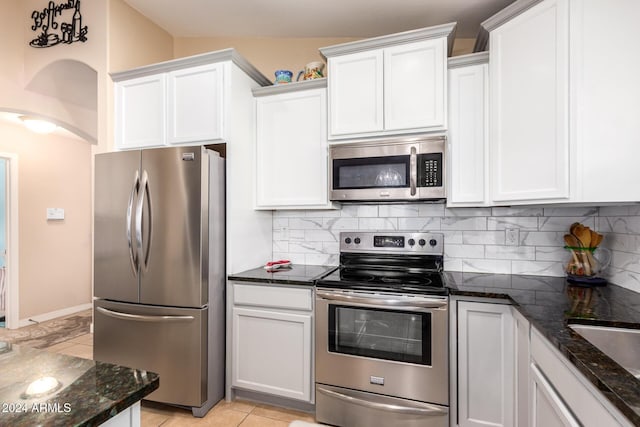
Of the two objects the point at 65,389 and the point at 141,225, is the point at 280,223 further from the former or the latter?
the point at 65,389

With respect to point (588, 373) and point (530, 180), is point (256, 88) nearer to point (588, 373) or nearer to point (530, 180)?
point (530, 180)

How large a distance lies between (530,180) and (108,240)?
272 cm

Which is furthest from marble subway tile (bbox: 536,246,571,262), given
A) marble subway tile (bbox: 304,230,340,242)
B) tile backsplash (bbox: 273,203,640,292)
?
marble subway tile (bbox: 304,230,340,242)

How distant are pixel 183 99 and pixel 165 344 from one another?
174 centimetres

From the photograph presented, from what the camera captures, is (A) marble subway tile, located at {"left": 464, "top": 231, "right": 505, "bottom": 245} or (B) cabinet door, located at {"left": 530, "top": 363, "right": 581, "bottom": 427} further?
(A) marble subway tile, located at {"left": 464, "top": 231, "right": 505, "bottom": 245}

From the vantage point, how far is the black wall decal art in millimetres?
2645

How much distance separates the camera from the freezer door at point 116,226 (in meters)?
2.18

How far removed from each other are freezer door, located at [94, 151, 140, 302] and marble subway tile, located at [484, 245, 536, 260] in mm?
2462

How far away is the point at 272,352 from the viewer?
2.15 m

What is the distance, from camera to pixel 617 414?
0.77m

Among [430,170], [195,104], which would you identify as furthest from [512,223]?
[195,104]

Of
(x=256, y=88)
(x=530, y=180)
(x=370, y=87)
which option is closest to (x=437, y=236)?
(x=530, y=180)

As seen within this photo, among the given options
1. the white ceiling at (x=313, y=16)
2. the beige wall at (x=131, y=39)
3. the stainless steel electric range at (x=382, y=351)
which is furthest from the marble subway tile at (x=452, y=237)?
the beige wall at (x=131, y=39)

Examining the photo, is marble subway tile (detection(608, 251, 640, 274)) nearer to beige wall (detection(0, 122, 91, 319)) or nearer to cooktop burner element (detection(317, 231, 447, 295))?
cooktop burner element (detection(317, 231, 447, 295))
